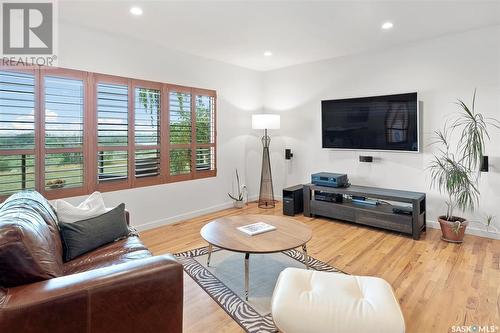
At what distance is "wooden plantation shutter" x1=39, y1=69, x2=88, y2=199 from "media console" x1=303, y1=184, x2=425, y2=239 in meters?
3.07

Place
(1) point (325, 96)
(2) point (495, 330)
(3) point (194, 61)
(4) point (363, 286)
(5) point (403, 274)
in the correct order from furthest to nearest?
1. (1) point (325, 96)
2. (3) point (194, 61)
3. (5) point (403, 274)
4. (2) point (495, 330)
5. (4) point (363, 286)

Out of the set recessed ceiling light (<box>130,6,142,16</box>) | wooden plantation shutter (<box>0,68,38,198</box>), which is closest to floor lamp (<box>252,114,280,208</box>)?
recessed ceiling light (<box>130,6,142,16</box>)

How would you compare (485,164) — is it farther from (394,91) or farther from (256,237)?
(256,237)

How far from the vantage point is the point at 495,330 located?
1.82 m

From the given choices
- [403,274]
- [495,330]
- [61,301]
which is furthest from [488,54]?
[61,301]

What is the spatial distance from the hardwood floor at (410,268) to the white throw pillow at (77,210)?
948mm

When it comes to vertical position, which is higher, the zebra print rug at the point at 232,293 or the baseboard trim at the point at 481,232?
the baseboard trim at the point at 481,232

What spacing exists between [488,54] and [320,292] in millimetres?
3607

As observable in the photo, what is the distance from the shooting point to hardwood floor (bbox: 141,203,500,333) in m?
1.97

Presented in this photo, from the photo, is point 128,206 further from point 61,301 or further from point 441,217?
point 441,217

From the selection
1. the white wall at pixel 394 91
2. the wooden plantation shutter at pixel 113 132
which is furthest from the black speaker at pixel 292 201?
the wooden plantation shutter at pixel 113 132

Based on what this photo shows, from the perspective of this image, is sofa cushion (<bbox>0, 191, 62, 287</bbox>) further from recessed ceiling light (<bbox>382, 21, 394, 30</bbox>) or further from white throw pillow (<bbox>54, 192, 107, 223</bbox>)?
recessed ceiling light (<bbox>382, 21, 394, 30</bbox>)

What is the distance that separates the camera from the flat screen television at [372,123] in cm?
385

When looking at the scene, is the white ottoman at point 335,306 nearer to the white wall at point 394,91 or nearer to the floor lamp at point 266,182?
the white wall at point 394,91
